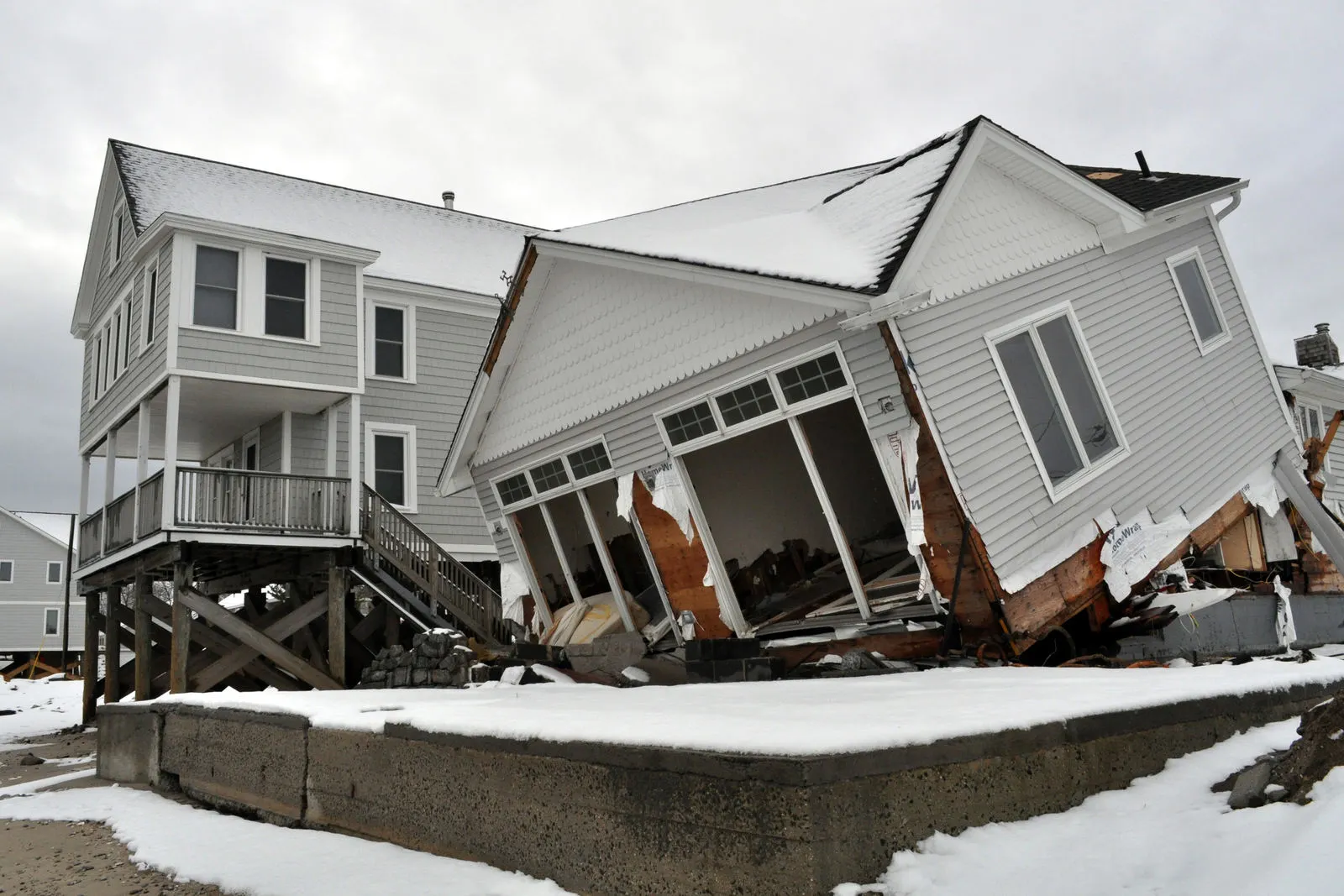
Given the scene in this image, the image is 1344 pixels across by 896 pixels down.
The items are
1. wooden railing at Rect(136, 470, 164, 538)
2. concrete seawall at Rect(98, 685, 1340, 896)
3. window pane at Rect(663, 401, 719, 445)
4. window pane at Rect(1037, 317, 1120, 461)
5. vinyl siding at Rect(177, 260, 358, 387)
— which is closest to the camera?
concrete seawall at Rect(98, 685, 1340, 896)

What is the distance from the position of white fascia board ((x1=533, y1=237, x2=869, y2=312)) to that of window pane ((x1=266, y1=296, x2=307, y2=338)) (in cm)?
761

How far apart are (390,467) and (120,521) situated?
500cm

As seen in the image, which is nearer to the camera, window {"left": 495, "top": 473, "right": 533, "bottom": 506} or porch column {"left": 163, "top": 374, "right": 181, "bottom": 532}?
window {"left": 495, "top": 473, "right": 533, "bottom": 506}

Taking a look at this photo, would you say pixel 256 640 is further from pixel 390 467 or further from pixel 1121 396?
pixel 1121 396

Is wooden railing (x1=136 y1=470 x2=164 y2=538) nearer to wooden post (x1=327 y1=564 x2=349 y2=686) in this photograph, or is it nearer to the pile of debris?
wooden post (x1=327 y1=564 x2=349 y2=686)

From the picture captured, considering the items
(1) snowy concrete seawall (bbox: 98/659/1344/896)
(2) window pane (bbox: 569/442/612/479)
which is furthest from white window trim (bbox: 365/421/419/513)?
(1) snowy concrete seawall (bbox: 98/659/1344/896)

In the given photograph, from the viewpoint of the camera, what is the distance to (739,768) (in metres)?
4.05

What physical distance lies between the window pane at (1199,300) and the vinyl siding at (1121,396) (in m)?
0.24

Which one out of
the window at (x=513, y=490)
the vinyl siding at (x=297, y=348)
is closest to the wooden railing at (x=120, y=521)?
the vinyl siding at (x=297, y=348)

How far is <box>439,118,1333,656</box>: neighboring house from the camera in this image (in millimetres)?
8633

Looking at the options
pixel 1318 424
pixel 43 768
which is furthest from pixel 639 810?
pixel 1318 424

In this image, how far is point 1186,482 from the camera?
10.6m

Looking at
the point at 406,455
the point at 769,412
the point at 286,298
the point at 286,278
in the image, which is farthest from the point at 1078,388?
the point at 406,455

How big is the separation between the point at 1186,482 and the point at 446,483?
939 centimetres
